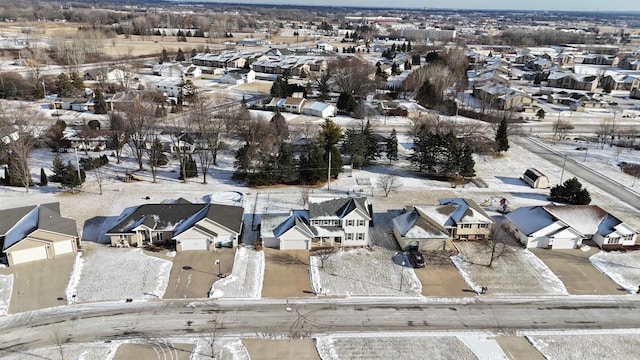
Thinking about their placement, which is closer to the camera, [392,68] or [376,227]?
[376,227]

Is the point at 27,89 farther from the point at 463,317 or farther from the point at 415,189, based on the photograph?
the point at 463,317

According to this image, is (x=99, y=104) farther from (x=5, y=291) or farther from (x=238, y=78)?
(x=5, y=291)

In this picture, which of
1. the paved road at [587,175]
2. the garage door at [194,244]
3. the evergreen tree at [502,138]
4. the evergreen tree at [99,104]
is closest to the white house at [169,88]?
the evergreen tree at [99,104]

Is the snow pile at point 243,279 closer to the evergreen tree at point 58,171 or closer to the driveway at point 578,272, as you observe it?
the driveway at point 578,272

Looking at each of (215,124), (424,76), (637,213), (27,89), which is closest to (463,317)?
(637,213)

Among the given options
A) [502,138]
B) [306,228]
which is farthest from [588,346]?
[502,138]

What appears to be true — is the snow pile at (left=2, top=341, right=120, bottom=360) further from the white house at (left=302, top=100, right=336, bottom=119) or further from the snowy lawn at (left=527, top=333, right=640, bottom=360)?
the white house at (left=302, top=100, right=336, bottom=119)
